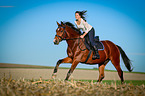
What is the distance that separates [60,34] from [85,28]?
1.02 meters

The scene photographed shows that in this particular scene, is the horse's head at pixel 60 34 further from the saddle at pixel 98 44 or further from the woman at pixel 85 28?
the saddle at pixel 98 44

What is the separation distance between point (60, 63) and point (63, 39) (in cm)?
91

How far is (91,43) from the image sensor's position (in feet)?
22.5

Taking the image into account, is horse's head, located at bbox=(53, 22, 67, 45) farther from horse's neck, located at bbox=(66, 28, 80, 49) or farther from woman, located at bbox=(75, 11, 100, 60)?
woman, located at bbox=(75, 11, 100, 60)

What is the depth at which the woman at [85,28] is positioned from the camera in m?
6.58

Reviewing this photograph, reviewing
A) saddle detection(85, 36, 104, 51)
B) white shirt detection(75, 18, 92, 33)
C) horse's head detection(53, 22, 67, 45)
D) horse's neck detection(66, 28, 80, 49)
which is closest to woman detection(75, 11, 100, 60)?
white shirt detection(75, 18, 92, 33)

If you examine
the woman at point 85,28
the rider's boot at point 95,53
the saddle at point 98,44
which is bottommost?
the rider's boot at point 95,53

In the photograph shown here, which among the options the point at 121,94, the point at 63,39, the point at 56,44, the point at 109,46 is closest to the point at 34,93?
the point at 121,94

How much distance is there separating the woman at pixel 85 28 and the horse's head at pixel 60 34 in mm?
610

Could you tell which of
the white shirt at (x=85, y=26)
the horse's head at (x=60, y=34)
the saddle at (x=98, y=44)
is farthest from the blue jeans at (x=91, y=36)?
the horse's head at (x=60, y=34)

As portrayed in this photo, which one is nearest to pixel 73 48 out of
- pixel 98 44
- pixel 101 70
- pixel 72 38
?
pixel 72 38

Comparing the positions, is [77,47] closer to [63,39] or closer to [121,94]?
[63,39]

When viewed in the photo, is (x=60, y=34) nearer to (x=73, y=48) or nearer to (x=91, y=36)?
(x=73, y=48)

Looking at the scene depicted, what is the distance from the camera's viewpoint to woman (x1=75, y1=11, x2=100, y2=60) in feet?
21.6
